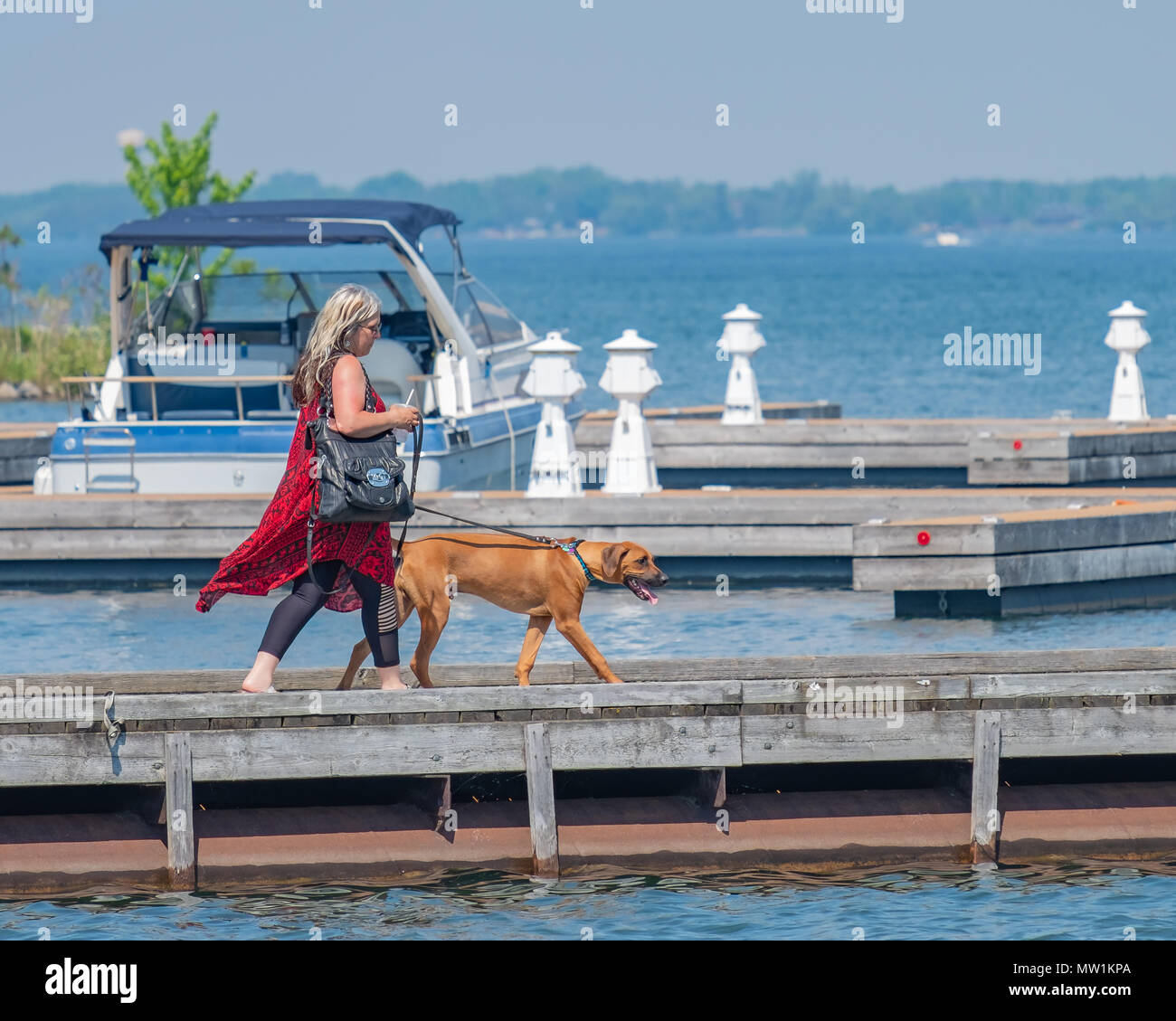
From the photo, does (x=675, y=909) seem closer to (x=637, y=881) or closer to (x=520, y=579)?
(x=637, y=881)

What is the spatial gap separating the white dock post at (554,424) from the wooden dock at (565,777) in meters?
6.94

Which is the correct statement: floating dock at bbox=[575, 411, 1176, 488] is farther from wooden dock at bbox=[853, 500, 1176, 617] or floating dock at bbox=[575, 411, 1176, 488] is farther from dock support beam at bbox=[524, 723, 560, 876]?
dock support beam at bbox=[524, 723, 560, 876]

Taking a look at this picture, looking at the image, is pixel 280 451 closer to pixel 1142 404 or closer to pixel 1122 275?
pixel 1142 404

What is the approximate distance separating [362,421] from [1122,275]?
146m

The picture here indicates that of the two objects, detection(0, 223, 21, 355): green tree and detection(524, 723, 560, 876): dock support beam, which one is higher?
detection(0, 223, 21, 355): green tree

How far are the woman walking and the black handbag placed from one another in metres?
0.05

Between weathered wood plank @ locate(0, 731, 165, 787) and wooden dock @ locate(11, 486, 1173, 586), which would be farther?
wooden dock @ locate(11, 486, 1173, 586)

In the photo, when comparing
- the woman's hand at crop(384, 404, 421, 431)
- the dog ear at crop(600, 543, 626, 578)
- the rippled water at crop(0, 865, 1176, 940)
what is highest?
the woman's hand at crop(384, 404, 421, 431)

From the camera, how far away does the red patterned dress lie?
7691 mm

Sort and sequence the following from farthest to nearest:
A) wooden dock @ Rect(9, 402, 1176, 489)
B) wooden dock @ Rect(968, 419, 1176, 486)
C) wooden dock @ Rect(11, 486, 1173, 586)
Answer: wooden dock @ Rect(9, 402, 1176, 489) < wooden dock @ Rect(968, 419, 1176, 486) < wooden dock @ Rect(11, 486, 1173, 586)

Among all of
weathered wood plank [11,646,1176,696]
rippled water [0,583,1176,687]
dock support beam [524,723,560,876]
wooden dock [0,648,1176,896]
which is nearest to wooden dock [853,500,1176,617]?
rippled water [0,583,1176,687]

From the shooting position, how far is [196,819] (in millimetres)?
8477

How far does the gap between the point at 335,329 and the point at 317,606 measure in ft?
3.92

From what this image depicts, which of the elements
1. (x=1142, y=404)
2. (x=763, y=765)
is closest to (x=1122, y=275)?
(x=1142, y=404)
